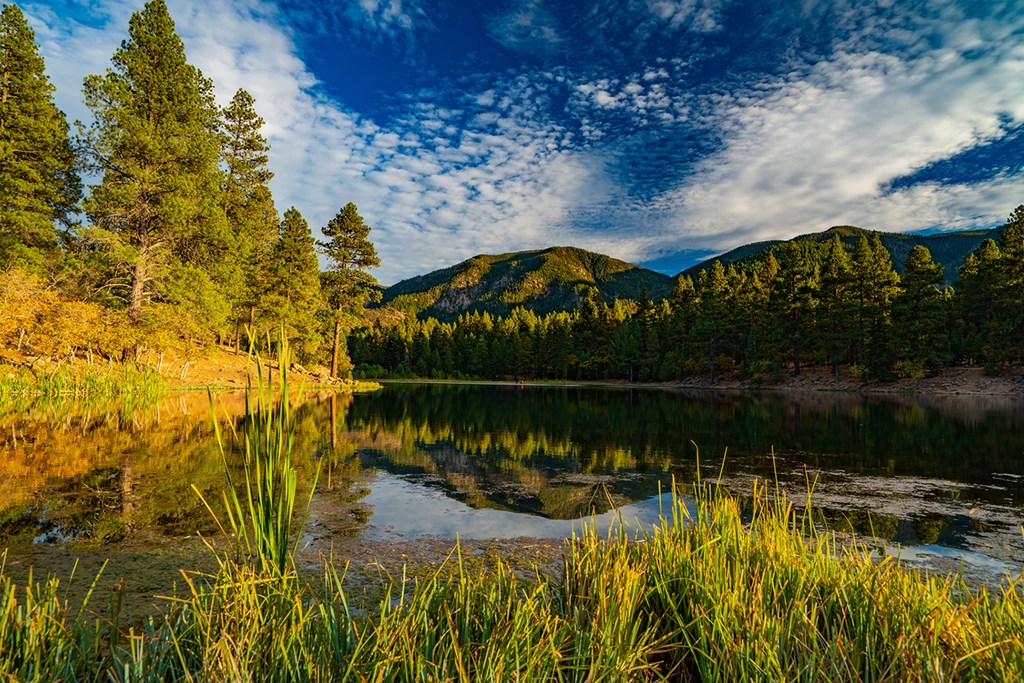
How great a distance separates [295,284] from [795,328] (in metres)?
54.3

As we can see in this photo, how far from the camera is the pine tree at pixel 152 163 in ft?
78.6

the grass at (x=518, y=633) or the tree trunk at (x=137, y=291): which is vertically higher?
the tree trunk at (x=137, y=291)

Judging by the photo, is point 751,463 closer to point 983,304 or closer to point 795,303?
point 983,304

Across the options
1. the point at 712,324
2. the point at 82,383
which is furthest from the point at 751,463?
→ the point at 712,324

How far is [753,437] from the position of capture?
16.6 meters

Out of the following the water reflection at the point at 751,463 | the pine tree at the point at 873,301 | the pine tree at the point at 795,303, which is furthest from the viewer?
the pine tree at the point at 795,303

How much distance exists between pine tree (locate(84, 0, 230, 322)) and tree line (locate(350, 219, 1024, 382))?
54123mm

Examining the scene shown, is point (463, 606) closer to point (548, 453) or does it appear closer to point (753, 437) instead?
point (548, 453)

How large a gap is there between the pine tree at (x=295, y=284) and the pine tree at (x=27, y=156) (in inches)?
583

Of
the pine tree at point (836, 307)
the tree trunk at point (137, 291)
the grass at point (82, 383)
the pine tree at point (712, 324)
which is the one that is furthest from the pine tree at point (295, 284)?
the pine tree at point (836, 307)

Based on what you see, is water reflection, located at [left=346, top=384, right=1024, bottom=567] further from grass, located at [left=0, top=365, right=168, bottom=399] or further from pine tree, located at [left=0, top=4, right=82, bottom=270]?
pine tree, located at [left=0, top=4, right=82, bottom=270]

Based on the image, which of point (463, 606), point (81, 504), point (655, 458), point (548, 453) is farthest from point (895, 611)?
point (548, 453)

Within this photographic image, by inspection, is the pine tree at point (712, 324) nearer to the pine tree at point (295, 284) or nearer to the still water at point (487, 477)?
the still water at point (487, 477)

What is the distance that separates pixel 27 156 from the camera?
2684 cm
